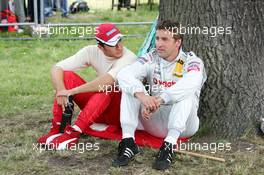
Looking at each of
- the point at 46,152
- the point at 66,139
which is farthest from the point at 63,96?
the point at 46,152

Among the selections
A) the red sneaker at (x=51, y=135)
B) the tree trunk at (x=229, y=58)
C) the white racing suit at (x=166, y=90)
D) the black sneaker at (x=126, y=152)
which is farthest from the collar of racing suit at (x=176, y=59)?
the red sneaker at (x=51, y=135)

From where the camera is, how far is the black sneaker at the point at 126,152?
455 centimetres

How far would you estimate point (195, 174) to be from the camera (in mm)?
4410

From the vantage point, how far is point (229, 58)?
503 cm

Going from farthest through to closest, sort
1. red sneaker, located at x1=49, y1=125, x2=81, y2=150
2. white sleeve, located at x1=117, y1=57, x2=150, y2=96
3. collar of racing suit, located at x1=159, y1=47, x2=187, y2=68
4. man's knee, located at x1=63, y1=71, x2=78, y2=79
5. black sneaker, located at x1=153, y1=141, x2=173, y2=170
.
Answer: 1. man's knee, located at x1=63, y1=71, x2=78, y2=79
2. red sneaker, located at x1=49, y1=125, x2=81, y2=150
3. collar of racing suit, located at x1=159, y1=47, x2=187, y2=68
4. white sleeve, located at x1=117, y1=57, x2=150, y2=96
5. black sneaker, located at x1=153, y1=141, x2=173, y2=170

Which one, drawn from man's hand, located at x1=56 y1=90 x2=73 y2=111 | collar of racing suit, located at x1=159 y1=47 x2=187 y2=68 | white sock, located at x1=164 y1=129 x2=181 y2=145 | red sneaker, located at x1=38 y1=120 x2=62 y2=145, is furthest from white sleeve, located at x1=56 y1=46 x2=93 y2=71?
white sock, located at x1=164 y1=129 x2=181 y2=145

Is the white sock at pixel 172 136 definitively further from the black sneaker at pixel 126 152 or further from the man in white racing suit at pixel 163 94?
the black sneaker at pixel 126 152

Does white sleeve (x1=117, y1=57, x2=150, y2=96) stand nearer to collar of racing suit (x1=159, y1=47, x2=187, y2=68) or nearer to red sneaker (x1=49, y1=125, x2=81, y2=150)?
collar of racing suit (x1=159, y1=47, x2=187, y2=68)

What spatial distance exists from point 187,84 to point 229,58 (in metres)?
0.66

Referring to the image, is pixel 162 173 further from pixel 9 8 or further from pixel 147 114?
pixel 9 8

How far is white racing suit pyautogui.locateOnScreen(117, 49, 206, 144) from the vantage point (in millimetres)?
4539

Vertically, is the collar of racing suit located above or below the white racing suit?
above

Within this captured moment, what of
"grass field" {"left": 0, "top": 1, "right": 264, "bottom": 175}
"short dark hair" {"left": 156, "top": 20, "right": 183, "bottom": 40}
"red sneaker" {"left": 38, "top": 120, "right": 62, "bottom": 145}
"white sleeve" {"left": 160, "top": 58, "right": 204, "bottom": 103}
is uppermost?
"short dark hair" {"left": 156, "top": 20, "right": 183, "bottom": 40}

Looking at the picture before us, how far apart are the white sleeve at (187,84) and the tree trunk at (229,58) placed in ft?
1.19
